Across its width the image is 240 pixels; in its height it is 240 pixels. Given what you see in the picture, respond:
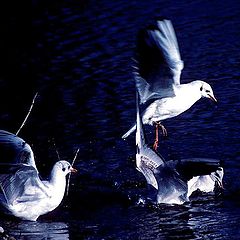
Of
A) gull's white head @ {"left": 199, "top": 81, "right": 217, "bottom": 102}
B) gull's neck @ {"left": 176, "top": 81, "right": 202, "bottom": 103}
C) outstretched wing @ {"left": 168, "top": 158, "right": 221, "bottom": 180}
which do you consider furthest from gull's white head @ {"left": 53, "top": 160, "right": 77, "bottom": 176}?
gull's white head @ {"left": 199, "top": 81, "right": 217, "bottom": 102}

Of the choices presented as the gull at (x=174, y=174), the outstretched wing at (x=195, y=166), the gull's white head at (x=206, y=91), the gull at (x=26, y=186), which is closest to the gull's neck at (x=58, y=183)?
the gull at (x=26, y=186)

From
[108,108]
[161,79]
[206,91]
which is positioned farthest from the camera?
[108,108]

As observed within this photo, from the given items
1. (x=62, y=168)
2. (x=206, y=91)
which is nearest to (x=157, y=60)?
(x=62, y=168)

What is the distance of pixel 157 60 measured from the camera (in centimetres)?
1011

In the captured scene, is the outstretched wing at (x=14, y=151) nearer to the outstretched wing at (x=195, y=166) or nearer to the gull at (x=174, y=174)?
the gull at (x=174, y=174)

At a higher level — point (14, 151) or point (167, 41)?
point (167, 41)

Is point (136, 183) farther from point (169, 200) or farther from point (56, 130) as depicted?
point (56, 130)

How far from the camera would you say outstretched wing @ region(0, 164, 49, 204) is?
9148 millimetres

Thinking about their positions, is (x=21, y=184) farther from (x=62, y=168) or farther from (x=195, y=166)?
(x=195, y=166)

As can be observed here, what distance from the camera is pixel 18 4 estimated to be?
20000 mm

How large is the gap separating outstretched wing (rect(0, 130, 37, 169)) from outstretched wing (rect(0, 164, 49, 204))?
19cm

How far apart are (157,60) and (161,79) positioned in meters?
0.58

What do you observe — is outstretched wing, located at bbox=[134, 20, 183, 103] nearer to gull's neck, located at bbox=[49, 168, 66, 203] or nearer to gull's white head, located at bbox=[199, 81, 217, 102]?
gull's white head, located at bbox=[199, 81, 217, 102]

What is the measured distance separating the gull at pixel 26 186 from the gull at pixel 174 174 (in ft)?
2.69
